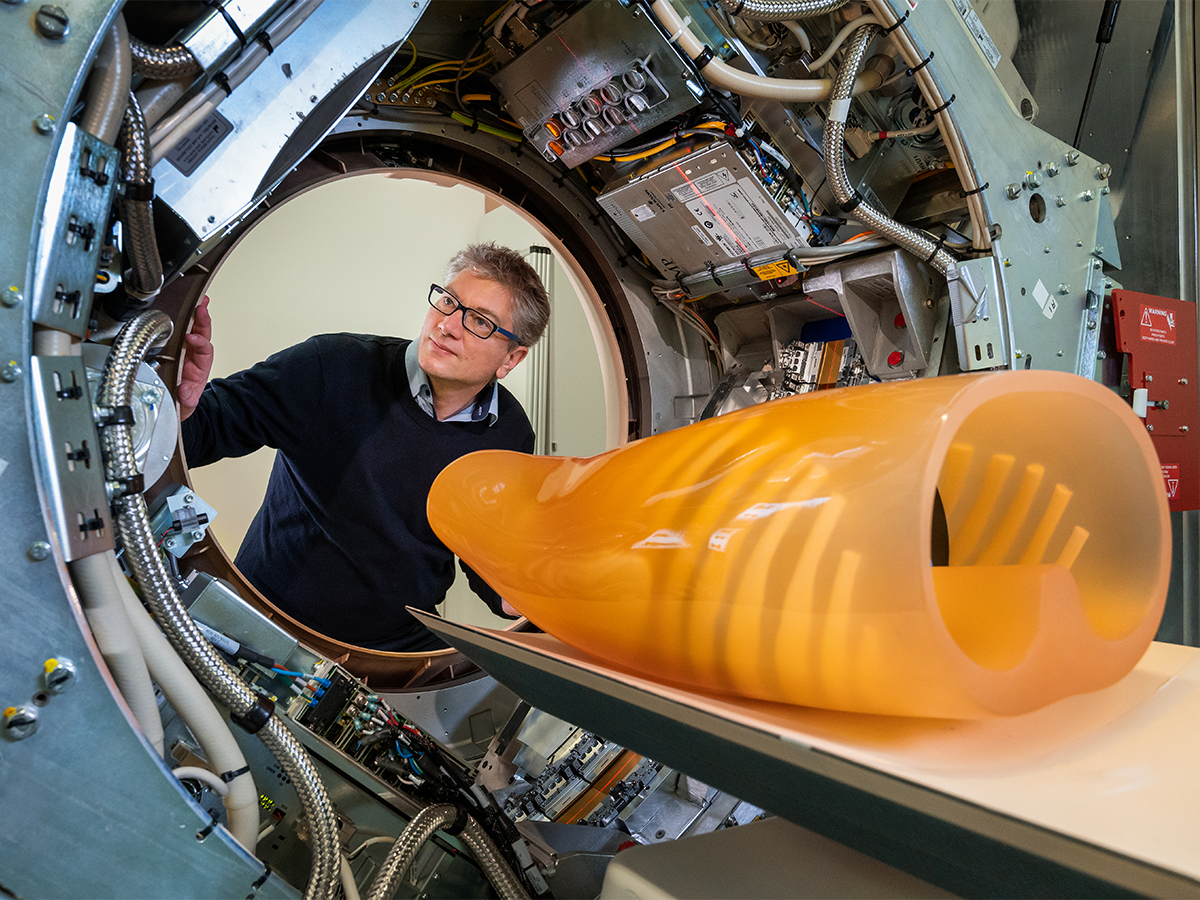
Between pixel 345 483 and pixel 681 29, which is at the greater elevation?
pixel 681 29

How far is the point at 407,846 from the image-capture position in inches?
56.4

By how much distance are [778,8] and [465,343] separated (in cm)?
152

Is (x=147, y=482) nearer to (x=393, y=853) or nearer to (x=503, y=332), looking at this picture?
(x=393, y=853)

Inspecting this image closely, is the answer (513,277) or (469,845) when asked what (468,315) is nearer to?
(513,277)

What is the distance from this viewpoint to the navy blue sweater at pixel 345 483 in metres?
2.69

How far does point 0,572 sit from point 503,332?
215cm

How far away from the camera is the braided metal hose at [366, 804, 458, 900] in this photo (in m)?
1.32

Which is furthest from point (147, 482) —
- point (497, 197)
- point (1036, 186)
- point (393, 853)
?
point (1036, 186)

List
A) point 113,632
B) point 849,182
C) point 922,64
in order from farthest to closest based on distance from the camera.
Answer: point 849,182
point 922,64
point 113,632

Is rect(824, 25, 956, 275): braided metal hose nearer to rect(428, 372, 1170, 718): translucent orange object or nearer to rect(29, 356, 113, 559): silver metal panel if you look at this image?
rect(428, 372, 1170, 718): translucent orange object

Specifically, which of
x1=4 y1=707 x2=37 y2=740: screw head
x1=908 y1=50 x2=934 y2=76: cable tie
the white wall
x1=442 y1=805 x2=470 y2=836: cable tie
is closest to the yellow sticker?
x1=908 y1=50 x2=934 y2=76: cable tie

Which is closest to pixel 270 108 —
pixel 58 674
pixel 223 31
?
pixel 223 31

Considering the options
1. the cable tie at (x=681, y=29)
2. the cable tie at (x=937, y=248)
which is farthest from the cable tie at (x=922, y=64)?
the cable tie at (x=681, y=29)

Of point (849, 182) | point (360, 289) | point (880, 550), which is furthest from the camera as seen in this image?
point (360, 289)
